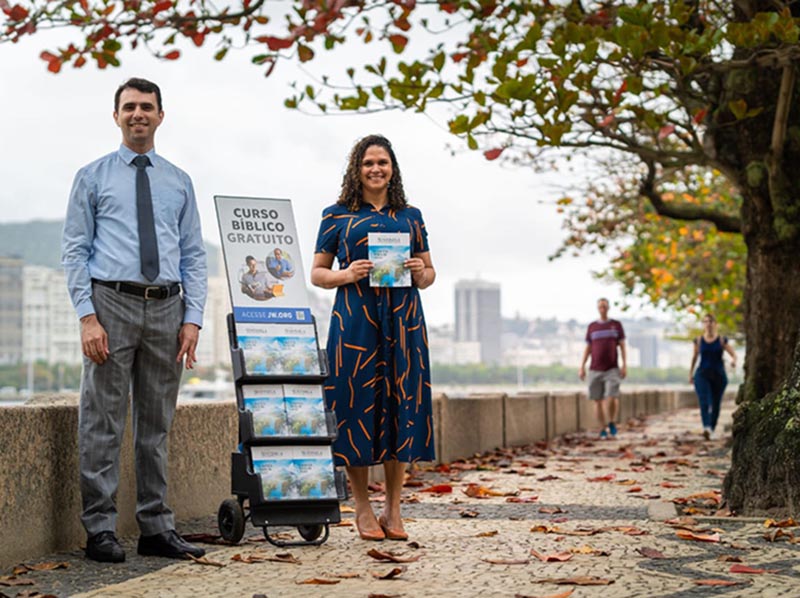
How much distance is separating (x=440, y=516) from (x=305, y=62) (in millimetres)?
3516

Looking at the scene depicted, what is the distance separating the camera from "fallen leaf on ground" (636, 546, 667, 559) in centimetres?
640

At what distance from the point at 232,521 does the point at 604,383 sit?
456 inches

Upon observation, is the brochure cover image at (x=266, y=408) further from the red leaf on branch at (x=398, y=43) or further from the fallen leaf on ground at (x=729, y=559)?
the red leaf on branch at (x=398, y=43)

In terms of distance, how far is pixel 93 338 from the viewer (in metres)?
6.40

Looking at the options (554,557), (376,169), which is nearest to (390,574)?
(554,557)

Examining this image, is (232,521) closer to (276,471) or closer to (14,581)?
(276,471)

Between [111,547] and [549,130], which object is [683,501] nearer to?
[549,130]

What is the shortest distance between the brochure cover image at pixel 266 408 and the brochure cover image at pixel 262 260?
39cm

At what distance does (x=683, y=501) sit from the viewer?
9.26 m

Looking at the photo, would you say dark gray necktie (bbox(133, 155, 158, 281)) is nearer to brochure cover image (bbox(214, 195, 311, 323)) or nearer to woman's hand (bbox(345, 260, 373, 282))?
brochure cover image (bbox(214, 195, 311, 323))

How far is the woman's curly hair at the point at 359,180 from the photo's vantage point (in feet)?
24.6

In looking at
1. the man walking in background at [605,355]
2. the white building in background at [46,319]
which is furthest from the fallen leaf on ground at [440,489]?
the white building in background at [46,319]

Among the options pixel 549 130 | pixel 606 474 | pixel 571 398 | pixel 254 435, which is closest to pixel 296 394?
pixel 254 435

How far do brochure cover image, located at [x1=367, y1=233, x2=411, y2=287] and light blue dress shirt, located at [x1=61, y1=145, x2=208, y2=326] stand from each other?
0.93 meters
